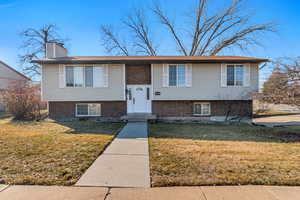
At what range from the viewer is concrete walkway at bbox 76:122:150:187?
9.36 feet

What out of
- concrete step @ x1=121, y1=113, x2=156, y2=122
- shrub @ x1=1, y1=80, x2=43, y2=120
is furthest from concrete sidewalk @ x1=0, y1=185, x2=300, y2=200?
shrub @ x1=1, y1=80, x2=43, y2=120

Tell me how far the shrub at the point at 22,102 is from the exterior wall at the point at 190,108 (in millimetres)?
8666

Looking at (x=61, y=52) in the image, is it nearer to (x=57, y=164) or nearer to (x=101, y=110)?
(x=101, y=110)

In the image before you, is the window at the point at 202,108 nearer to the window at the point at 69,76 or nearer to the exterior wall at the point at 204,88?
the exterior wall at the point at 204,88

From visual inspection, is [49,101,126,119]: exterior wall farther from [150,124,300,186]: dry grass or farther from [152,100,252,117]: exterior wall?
[150,124,300,186]: dry grass

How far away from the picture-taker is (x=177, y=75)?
34.2 ft

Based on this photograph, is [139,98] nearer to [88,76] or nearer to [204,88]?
[88,76]

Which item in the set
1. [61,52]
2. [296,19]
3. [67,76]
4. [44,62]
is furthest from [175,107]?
[296,19]

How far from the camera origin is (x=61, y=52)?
476 inches

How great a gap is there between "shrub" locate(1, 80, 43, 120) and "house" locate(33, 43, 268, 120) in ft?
5.16

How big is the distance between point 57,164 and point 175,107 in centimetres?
826

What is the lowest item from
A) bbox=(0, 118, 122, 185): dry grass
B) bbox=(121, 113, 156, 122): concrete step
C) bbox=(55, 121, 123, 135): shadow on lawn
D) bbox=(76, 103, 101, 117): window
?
bbox=(55, 121, 123, 135): shadow on lawn

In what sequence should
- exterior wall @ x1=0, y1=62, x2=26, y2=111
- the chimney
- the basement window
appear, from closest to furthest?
the basement window < the chimney < exterior wall @ x1=0, y1=62, x2=26, y2=111

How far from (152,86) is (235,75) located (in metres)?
5.73
